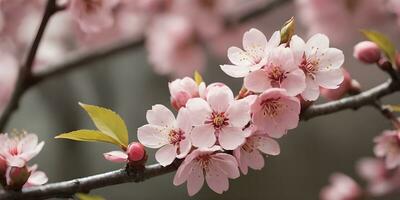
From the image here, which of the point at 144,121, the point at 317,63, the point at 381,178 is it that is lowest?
the point at 144,121

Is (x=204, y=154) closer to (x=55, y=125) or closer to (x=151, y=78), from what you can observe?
(x=55, y=125)

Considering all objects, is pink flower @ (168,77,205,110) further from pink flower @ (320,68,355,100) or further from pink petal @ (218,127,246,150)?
pink flower @ (320,68,355,100)

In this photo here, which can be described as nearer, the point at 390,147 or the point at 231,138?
the point at 231,138

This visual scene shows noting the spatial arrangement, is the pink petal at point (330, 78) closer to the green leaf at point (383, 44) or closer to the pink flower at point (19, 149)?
the green leaf at point (383, 44)

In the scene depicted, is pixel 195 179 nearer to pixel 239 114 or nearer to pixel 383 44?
pixel 239 114

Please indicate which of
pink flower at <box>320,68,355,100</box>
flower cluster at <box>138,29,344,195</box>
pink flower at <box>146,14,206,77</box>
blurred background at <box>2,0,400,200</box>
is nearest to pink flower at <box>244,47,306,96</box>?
flower cluster at <box>138,29,344,195</box>

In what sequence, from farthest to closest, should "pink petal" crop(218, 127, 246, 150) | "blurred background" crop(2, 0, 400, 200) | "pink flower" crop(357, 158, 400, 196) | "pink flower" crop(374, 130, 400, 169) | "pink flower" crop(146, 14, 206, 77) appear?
"blurred background" crop(2, 0, 400, 200), "pink flower" crop(146, 14, 206, 77), "pink flower" crop(357, 158, 400, 196), "pink flower" crop(374, 130, 400, 169), "pink petal" crop(218, 127, 246, 150)

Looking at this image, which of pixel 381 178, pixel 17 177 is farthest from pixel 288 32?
pixel 381 178
